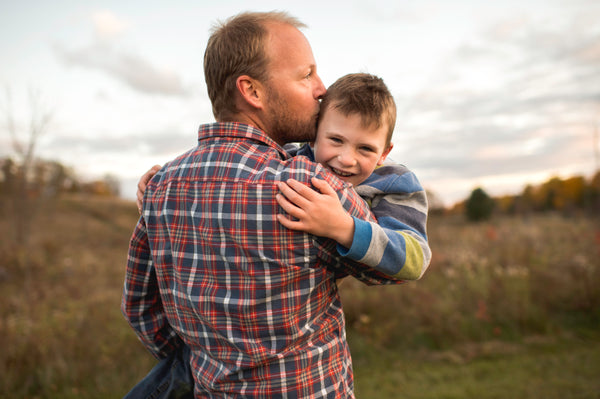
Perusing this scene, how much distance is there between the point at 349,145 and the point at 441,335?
4.60 m

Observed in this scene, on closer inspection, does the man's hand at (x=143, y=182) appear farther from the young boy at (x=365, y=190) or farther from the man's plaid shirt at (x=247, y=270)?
the young boy at (x=365, y=190)

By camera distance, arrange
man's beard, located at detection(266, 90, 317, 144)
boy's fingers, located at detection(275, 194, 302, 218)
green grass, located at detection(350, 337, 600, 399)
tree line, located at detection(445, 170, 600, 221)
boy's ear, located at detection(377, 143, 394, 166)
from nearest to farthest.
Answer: boy's fingers, located at detection(275, 194, 302, 218)
man's beard, located at detection(266, 90, 317, 144)
boy's ear, located at detection(377, 143, 394, 166)
green grass, located at detection(350, 337, 600, 399)
tree line, located at detection(445, 170, 600, 221)

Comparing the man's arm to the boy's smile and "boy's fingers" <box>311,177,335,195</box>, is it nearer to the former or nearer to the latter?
"boy's fingers" <box>311,177,335,195</box>

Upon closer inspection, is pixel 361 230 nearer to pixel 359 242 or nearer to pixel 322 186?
pixel 359 242

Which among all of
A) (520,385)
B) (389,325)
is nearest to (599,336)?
(520,385)

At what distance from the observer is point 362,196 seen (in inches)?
64.4

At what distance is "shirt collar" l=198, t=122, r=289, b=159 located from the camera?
5.03ft

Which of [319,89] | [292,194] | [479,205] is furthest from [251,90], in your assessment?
[479,205]

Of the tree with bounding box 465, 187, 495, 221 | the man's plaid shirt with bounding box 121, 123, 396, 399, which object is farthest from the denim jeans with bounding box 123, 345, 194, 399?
the tree with bounding box 465, 187, 495, 221

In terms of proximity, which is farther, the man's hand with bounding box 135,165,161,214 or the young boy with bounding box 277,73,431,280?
the man's hand with bounding box 135,165,161,214

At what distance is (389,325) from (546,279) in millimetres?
2766

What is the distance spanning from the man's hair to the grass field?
3.80 metres

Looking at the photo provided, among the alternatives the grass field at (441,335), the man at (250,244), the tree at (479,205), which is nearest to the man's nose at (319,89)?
the man at (250,244)

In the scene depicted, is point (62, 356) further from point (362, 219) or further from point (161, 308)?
point (362, 219)
